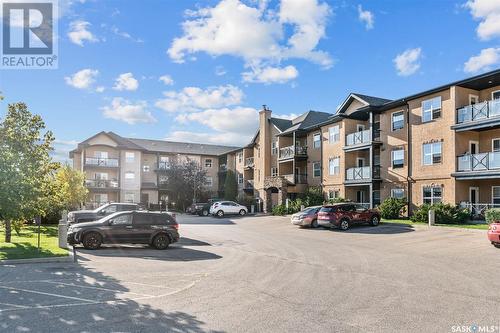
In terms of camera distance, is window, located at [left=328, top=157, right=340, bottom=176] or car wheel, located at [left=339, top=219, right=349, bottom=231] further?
window, located at [left=328, top=157, right=340, bottom=176]

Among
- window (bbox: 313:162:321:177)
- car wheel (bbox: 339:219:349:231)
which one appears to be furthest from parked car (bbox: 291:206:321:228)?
window (bbox: 313:162:321:177)

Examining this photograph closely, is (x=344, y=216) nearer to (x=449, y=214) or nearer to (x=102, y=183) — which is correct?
(x=449, y=214)

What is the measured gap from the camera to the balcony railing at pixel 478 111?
2381cm

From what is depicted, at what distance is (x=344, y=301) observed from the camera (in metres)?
8.30

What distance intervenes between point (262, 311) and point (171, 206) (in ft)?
163

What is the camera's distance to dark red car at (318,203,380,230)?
25453mm

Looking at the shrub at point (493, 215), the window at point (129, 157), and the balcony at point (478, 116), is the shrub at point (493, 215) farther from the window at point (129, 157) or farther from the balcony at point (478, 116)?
the window at point (129, 157)

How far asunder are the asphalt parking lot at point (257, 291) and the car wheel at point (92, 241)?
1.80ft

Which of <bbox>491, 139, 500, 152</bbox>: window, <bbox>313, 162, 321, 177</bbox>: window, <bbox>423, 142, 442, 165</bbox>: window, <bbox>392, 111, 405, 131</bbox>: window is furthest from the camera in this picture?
<bbox>313, 162, 321, 177</bbox>: window

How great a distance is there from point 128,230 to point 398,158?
21.2 meters

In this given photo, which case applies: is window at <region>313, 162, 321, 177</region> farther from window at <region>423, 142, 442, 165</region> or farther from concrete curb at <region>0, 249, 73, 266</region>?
concrete curb at <region>0, 249, 73, 266</region>

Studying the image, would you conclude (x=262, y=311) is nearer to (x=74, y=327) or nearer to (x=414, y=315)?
(x=414, y=315)

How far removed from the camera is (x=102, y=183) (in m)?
52.9

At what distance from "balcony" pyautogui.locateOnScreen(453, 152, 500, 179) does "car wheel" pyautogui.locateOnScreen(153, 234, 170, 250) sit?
18.2 metres
